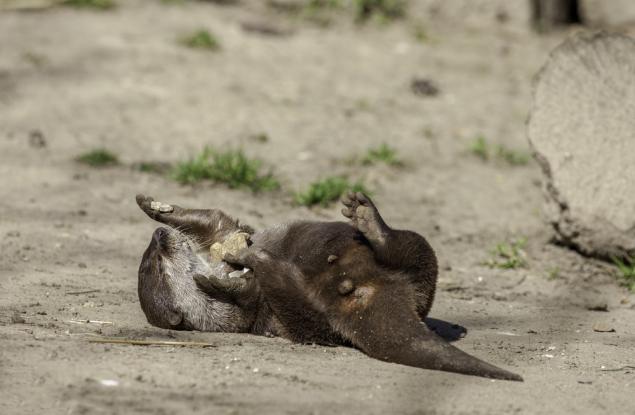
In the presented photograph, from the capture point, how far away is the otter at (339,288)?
3.93 meters

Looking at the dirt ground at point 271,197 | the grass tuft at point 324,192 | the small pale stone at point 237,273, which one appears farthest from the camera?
the grass tuft at point 324,192

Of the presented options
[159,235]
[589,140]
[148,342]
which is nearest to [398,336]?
[148,342]

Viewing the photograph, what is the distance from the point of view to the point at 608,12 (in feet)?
31.8

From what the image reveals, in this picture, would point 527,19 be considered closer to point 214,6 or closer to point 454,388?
point 214,6

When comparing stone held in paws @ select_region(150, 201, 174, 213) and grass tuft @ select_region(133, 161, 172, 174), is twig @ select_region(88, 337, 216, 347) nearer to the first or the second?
stone held in paws @ select_region(150, 201, 174, 213)

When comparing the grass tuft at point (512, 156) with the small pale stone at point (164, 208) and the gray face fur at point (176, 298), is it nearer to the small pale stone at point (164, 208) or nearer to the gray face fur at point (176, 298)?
the small pale stone at point (164, 208)

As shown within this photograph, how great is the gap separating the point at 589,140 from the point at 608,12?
4.51m

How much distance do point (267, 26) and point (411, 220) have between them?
3818 mm

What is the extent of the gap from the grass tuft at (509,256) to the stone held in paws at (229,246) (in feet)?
5.80

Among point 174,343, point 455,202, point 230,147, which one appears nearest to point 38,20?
point 230,147

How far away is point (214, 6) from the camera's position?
33.0ft

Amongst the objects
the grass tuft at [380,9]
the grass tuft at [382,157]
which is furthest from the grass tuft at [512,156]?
the grass tuft at [380,9]

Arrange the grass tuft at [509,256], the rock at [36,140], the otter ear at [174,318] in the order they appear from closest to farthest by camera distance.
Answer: the otter ear at [174,318], the grass tuft at [509,256], the rock at [36,140]

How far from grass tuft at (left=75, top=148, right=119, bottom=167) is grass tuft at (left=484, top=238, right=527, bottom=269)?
2.96m
